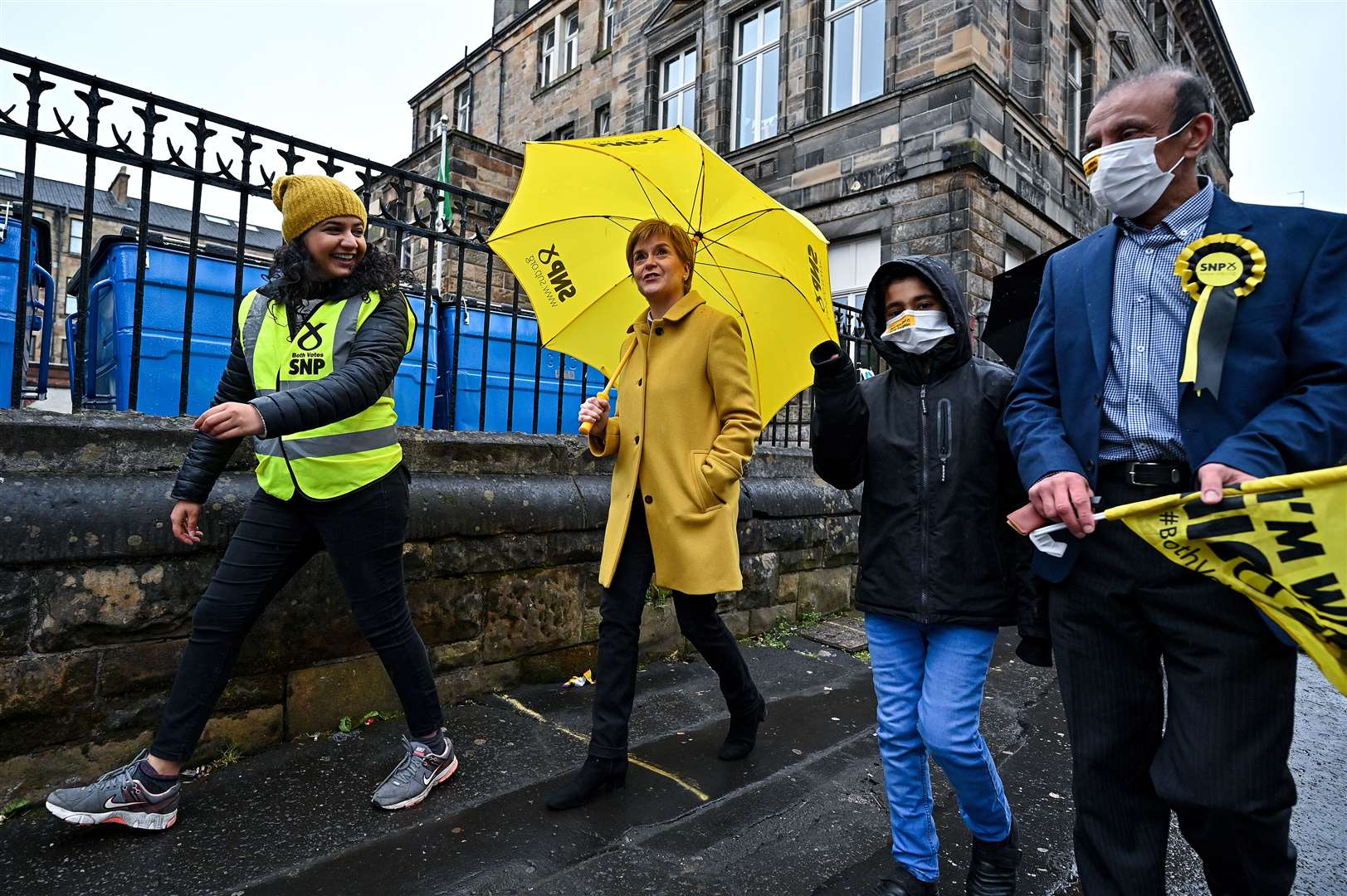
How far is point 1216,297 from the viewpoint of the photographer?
164 centimetres

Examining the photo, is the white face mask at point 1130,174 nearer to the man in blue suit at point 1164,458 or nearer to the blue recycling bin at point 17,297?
the man in blue suit at point 1164,458

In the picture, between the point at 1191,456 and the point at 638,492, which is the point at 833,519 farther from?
the point at 1191,456

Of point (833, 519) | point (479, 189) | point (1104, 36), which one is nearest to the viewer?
point (833, 519)

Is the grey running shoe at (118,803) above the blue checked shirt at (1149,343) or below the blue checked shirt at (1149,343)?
below

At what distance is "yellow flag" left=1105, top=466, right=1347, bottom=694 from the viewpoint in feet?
4.78

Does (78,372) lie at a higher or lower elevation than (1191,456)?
higher

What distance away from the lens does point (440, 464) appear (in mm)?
3600

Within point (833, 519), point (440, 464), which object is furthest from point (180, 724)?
point (833, 519)

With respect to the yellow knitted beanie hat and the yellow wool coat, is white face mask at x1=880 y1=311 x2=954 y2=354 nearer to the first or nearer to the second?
the yellow wool coat

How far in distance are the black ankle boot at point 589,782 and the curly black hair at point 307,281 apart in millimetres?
1693

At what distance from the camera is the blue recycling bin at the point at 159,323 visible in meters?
3.53

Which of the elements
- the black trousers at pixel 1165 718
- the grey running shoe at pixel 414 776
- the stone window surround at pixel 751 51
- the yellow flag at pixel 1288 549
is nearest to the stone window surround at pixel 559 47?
the stone window surround at pixel 751 51

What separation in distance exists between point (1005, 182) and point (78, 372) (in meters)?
11.6

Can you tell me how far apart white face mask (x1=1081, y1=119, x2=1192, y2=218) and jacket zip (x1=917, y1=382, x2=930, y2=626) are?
2.22 ft
